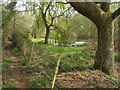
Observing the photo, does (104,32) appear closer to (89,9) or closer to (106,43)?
(106,43)

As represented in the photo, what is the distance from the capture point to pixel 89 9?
363 inches

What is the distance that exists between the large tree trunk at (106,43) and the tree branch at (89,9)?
0.92 ft

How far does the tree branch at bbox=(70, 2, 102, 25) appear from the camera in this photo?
359 inches

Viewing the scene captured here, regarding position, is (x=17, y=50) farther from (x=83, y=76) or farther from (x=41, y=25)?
(x=41, y=25)

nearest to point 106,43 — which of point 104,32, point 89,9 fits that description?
point 104,32

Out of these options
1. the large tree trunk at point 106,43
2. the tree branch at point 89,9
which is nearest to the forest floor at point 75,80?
the large tree trunk at point 106,43

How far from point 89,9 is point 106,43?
1.46m

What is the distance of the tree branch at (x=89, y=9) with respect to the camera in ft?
29.9

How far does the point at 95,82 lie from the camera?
838 centimetres

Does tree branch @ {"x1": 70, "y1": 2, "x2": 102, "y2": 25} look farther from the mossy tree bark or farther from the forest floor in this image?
the forest floor

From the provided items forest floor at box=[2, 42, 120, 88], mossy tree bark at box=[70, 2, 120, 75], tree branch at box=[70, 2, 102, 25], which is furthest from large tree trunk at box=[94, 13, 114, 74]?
forest floor at box=[2, 42, 120, 88]

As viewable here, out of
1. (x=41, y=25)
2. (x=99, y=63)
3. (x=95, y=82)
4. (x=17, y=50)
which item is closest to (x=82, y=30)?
(x=41, y=25)

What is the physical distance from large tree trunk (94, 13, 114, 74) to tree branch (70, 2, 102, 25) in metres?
0.28

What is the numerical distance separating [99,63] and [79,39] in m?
18.6
